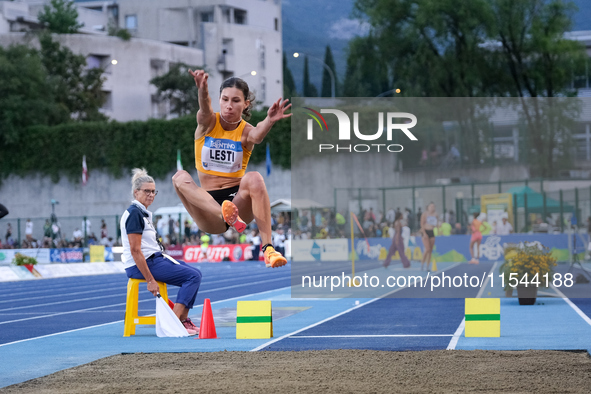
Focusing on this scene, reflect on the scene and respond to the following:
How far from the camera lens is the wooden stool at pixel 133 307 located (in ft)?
32.6

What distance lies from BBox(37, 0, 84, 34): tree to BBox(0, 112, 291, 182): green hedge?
13.3 meters

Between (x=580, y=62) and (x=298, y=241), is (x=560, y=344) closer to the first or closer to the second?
(x=298, y=241)

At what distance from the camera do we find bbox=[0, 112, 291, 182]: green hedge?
49312 millimetres

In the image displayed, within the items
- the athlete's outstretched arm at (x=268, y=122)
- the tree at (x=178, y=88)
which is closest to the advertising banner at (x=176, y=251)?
the tree at (x=178, y=88)

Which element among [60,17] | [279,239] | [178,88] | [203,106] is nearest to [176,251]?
[279,239]

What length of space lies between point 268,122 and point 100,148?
46290 mm

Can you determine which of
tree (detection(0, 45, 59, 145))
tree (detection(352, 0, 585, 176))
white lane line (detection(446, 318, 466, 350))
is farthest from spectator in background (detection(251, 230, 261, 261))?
white lane line (detection(446, 318, 466, 350))

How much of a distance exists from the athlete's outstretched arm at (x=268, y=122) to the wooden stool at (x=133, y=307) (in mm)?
4789

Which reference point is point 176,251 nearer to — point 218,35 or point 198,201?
point 198,201

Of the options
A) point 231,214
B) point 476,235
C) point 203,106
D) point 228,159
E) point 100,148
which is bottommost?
point 476,235

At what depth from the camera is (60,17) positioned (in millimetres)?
61875

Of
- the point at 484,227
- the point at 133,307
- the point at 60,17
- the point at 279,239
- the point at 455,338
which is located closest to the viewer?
the point at 455,338

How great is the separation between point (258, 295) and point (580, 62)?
24.3 metres

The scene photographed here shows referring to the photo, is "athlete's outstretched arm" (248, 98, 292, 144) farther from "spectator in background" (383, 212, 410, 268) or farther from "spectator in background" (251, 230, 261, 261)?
"spectator in background" (251, 230, 261, 261)
